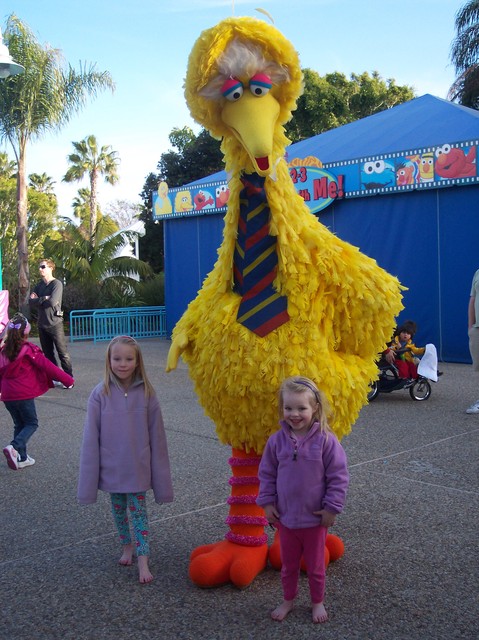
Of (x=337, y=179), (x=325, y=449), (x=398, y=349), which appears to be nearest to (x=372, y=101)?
(x=337, y=179)

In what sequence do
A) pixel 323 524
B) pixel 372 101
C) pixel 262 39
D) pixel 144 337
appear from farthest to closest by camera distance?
pixel 372 101 < pixel 144 337 < pixel 262 39 < pixel 323 524

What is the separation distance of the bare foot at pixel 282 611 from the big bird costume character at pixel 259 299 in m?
0.29

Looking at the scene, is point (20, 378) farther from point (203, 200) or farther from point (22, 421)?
point (203, 200)

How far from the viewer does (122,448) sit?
11.0 ft

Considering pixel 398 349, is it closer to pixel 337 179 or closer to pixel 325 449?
pixel 337 179

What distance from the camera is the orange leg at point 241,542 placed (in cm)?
316

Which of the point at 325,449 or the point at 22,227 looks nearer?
the point at 325,449

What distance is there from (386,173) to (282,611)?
945 centimetres

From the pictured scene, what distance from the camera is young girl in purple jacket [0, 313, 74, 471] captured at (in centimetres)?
529

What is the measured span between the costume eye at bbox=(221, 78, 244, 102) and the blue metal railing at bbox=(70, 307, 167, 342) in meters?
13.4

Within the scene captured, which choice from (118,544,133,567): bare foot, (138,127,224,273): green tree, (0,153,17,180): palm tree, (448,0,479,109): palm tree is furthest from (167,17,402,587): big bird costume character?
(0,153,17,180): palm tree

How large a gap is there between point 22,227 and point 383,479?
53.2 feet

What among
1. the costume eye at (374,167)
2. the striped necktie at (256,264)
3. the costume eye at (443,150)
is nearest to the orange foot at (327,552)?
the striped necktie at (256,264)

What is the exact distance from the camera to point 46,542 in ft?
12.5
